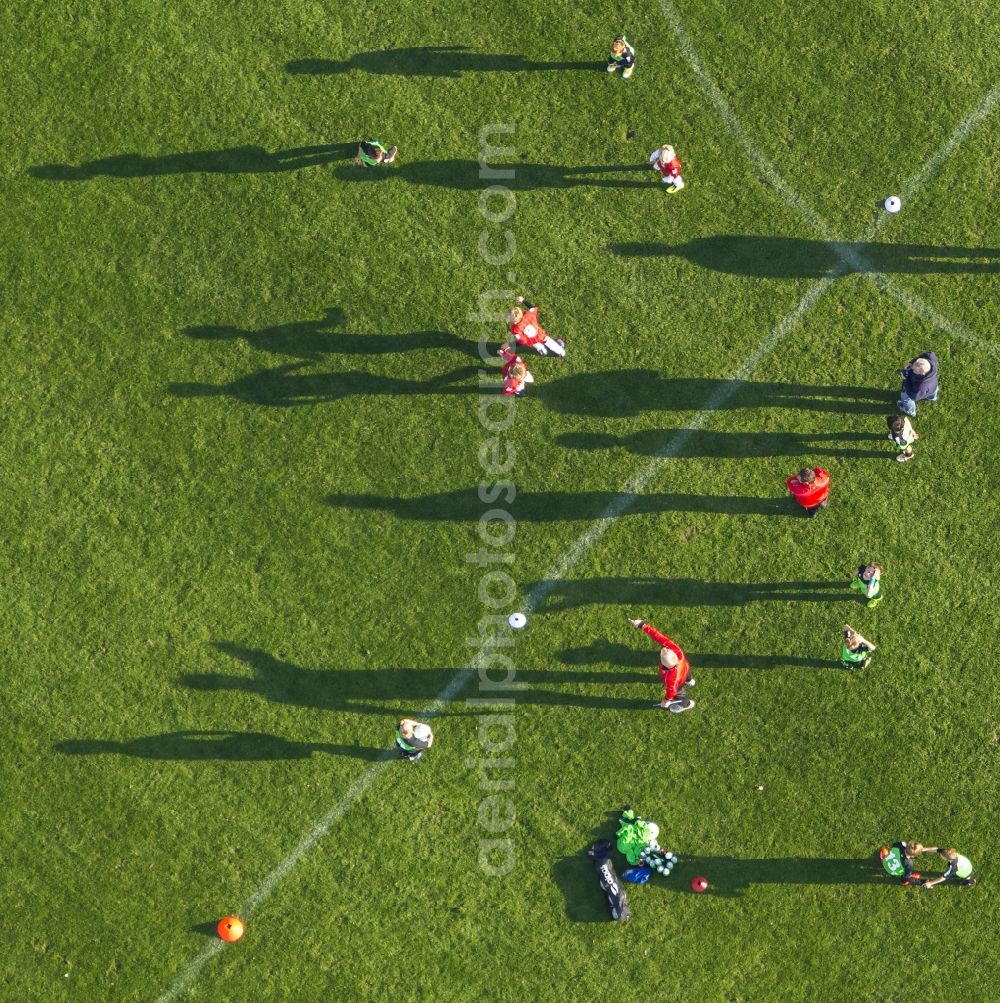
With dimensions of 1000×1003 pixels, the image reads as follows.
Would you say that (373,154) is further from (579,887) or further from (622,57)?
(579,887)

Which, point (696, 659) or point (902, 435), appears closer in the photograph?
point (902, 435)

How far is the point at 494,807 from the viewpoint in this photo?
15688mm

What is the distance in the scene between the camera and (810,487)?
1515 cm

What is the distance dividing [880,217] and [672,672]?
864 centimetres

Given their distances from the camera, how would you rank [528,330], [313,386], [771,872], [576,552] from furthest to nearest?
[313,386]
[576,552]
[771,872]
[528,330]

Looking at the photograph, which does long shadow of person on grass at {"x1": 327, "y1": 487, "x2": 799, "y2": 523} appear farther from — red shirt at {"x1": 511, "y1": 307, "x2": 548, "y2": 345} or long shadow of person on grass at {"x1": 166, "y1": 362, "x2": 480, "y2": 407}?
red shirt at {"x1": 511, "y1": 307, "x2": 548, "y2": 345}

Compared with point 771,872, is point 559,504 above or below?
above

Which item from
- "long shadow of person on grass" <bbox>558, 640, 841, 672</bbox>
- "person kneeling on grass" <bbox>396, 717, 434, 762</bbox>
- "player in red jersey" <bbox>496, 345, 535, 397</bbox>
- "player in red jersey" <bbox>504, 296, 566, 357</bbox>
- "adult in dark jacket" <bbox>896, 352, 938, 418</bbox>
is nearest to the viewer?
"person kneeling on grass" <bbox>396, 717, 434, 762</bbox>

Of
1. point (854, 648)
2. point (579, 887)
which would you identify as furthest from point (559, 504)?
point (579, 887)

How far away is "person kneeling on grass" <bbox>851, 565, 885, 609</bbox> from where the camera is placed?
15172 millimetres

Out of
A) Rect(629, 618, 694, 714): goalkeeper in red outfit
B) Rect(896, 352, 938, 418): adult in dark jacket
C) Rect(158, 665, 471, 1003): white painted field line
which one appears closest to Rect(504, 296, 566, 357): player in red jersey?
Rect(629, 618, 694, 714): goalkeeper in red outfit

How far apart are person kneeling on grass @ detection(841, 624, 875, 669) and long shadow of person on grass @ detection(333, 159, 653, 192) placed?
8.28 meters

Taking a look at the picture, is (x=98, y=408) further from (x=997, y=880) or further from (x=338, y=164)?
(x=997, y=880)

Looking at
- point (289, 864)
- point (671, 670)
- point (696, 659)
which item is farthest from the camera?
point (696, 659)
